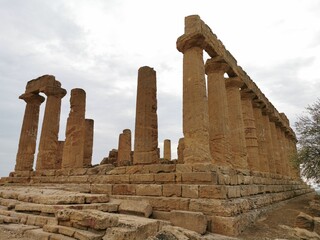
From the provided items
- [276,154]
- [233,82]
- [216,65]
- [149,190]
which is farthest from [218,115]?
[276,154]

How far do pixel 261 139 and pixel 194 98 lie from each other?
8.46 m

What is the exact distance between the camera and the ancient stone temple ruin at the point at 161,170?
6.82 meters

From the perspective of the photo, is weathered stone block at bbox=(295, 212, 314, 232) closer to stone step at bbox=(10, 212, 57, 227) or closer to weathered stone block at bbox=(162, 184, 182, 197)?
weathered stone block at bbox=(162, 184, 182, 197)

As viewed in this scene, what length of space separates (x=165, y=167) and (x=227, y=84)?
631cm

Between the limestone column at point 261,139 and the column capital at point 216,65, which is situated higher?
the column capital at point 216,65

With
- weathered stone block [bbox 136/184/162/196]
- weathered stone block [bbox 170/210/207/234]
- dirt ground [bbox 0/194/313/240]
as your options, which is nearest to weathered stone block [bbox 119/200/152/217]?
weathered stone block [bbox 136/184/162/196]

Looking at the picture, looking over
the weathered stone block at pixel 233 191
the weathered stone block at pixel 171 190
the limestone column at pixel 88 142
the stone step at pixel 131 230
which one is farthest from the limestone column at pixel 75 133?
the weathered stone block at pixel 233 191

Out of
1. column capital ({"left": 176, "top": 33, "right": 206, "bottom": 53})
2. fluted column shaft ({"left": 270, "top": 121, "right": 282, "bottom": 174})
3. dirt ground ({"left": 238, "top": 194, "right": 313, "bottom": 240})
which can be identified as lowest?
dirt ground ({"left": 238, "top": 194, "right": 313, "bottom": 240})

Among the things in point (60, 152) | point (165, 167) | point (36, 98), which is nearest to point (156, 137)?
point (165, 167)

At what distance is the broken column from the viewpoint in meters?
8.79

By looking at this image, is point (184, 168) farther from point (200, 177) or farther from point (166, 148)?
point (166, 148)

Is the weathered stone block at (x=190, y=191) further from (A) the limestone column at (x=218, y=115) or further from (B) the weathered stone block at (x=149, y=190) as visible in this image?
(A) the limestone column at (x=218, y=115)

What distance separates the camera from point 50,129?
15.1m

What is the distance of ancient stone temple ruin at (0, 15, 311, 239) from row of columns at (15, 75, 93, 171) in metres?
0.06
